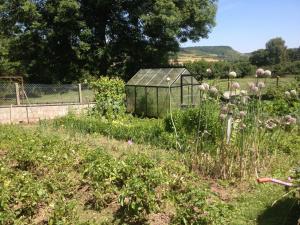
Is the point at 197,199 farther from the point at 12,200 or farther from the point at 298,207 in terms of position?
the point at 12,200

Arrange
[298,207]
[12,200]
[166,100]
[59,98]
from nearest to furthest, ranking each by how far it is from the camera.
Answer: [298,207], [12,200], [166,100], [59,98]

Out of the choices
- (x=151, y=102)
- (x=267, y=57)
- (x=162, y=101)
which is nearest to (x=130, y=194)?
(x=162, y=101)

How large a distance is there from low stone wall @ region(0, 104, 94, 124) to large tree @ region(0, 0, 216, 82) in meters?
4.63

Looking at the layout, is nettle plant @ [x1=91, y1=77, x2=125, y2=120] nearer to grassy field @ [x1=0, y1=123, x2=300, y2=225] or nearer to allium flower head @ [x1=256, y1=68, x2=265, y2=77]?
grassy field @ [x1=0, y1=123, x2=300, y2=225]

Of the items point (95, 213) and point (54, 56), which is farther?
point (54, 56)

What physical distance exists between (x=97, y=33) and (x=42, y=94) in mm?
6480

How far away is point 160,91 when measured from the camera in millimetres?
15266

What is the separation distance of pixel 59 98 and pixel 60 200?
509 inches

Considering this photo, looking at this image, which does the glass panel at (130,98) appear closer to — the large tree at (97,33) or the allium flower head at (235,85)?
the large tree at (97,33)

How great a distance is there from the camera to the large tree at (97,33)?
20312mm

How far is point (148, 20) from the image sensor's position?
20.1 meters

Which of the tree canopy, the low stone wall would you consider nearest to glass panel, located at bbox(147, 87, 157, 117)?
the low stone wall

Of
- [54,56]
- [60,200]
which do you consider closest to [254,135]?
[60,200]

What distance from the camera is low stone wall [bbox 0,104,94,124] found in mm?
15977
